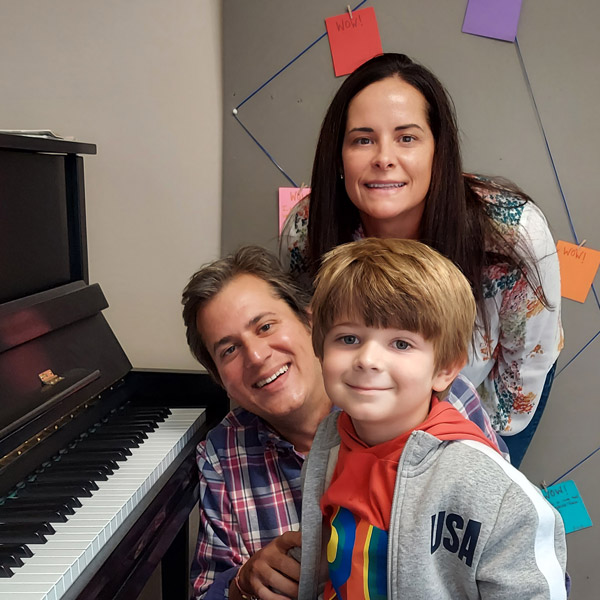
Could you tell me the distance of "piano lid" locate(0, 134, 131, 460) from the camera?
4.08ft

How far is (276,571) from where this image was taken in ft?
3.37

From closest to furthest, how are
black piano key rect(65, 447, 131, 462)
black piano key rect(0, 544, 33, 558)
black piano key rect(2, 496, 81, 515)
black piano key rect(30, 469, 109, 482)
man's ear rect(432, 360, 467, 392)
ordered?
man's ear rect(432, 360, 467, 392) → black piano key rect(0, 544, 33, 558) → black piano key rect(2, 496, 81, 515) → black piano key rect(30, 469, 109, 482) → black piano key rect(65, 447, 131, 462)

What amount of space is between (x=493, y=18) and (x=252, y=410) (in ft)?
4.17

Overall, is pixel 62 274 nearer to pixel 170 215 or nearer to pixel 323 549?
pixel 170 215

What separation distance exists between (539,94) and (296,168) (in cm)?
70

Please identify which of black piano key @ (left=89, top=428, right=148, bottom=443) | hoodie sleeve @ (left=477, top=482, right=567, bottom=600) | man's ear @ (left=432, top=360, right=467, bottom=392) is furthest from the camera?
black piano key @ (left=89, top=428, right=148, bottom=443)

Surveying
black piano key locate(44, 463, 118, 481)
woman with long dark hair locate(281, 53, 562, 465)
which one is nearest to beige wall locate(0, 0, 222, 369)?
woman with long dark hair locate(281, 53, 562, 465)

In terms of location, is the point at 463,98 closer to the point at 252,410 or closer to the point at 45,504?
the point at 252,410

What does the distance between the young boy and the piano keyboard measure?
36 centimetres

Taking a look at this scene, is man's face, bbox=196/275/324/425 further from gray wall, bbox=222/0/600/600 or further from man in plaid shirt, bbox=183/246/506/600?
gray wall, bbox=222/0/600/600

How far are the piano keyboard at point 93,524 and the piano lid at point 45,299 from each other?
162mm

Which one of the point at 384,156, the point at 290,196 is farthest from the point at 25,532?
the point at 290,196

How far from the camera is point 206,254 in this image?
1998 mm

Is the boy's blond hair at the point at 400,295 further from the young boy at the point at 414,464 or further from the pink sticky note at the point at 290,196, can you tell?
the pink sticky note at the point at 290,196
